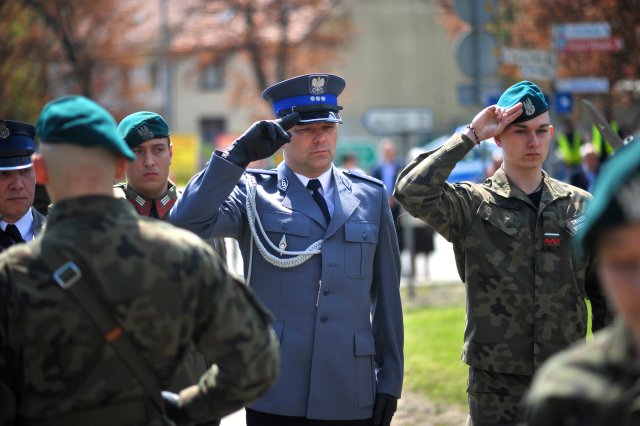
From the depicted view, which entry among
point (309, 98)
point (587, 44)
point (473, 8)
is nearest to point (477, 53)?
point (473, 8)

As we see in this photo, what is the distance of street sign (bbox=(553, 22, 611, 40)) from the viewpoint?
38.3 ft

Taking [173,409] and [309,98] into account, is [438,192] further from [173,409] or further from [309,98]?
[173,409]

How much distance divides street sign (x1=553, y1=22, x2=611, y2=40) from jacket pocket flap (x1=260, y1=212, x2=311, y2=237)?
24.3ft

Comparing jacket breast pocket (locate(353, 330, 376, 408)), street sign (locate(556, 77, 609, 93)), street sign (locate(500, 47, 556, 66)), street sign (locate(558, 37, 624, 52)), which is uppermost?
street sign (locate(558, 37, 624, 52))

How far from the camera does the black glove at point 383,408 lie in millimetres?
4980

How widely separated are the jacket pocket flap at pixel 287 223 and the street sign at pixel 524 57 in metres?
5.94

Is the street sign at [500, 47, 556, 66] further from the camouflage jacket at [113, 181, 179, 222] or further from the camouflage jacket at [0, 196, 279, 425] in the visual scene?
the camouflage jacket at [0, 196, 279, 425]

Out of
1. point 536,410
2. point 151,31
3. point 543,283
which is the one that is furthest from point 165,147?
point 151,31

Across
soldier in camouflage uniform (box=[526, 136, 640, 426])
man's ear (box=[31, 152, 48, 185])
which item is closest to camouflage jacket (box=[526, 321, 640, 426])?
soldier in camouflage uniform (box=[526, 136, 640, 426])

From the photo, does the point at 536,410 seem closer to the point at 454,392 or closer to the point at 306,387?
the point at 306,387

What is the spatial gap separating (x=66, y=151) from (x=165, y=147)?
2.36 meters

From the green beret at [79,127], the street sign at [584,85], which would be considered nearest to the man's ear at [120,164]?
the green beret at [79,127]

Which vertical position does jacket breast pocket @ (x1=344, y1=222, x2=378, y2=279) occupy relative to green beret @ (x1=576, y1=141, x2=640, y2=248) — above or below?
below

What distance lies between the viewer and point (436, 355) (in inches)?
383
